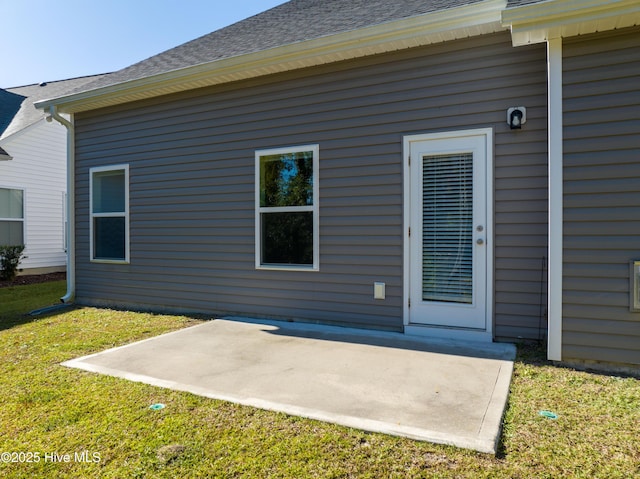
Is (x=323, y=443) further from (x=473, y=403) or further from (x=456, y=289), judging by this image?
(x=456, y=289)

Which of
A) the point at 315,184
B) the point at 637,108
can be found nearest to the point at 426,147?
the point at 315,184

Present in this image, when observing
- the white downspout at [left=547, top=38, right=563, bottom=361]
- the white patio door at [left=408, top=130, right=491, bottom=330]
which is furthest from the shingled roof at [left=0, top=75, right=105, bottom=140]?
the white downspout at [left=547, top=38, right=563, bottom=361]

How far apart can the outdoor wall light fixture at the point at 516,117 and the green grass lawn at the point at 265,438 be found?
6.87ft

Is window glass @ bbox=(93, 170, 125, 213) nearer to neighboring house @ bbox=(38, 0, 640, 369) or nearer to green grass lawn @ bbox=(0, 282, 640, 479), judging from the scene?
neighboring house @ bbox=(38, 0, 640, 369)

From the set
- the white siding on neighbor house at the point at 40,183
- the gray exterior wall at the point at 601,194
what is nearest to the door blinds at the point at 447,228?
the gray exterior wall at the point at 601,194

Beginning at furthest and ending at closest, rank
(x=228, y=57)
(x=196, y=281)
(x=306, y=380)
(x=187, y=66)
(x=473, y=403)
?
(x=196, y=281)
(x=187, y=66)
(x=228, y=57)
(x=306, y=380)
(x=473, y=403)

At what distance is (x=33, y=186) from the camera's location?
10.3 meters

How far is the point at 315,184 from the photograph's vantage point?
182 inches

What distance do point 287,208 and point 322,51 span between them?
1.77 metres

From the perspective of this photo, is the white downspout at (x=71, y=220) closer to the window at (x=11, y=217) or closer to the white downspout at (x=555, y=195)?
the window at (x=11, y=217)

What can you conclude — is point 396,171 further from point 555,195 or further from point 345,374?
point 345,374

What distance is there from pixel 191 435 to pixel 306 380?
96cm

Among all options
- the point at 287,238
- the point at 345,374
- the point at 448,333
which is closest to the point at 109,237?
the point at 287,238

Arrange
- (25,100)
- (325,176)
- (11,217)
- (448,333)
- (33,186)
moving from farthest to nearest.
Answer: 1. (25,100)
2. (33,186)
3. (11,217)
4. (325,176)
5. (448,333)
